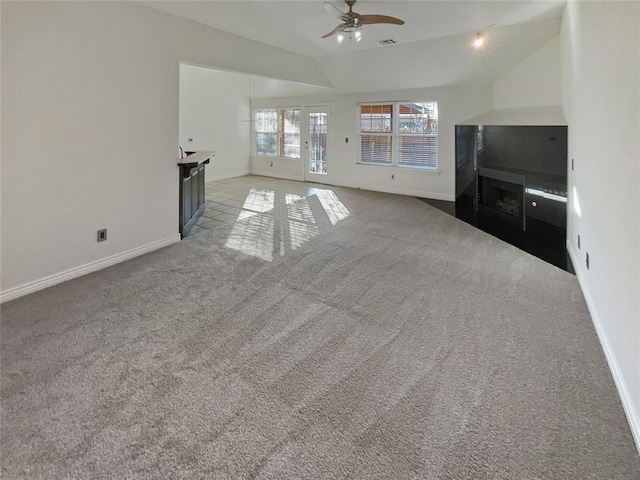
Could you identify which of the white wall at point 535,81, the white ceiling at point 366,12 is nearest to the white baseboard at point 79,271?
the white ceiling at point 366,12

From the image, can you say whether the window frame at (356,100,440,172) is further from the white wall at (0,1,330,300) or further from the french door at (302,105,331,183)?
the white wall at (0,1,330,300)

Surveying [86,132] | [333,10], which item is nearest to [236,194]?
[86,132]

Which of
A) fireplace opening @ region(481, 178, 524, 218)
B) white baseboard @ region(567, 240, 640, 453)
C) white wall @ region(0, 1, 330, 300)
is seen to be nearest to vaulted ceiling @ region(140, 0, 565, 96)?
white wall @ region(0, 1, 330, 300)

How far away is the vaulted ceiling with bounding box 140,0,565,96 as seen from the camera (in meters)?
3.97

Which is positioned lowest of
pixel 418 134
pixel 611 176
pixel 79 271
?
pixel 79 271

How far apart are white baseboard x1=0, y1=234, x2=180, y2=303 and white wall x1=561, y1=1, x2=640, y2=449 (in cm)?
415

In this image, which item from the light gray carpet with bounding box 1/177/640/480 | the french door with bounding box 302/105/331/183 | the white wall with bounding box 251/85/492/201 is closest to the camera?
the light gray carpet with bounding box 1/177/640/480

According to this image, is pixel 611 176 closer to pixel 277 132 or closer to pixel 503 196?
pixel 503 196

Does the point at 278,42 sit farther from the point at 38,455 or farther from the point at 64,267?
the point at 38,455

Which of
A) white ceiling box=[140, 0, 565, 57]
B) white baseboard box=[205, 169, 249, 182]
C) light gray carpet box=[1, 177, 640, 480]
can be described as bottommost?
light gray carpet box=[1, 177, 640, 480]

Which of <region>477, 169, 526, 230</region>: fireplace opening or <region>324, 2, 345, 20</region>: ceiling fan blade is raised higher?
<region>324, 2, 345, 20</region>: ceiling fan blade

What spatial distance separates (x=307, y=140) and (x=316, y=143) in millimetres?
294

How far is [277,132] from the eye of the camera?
33.4 feet

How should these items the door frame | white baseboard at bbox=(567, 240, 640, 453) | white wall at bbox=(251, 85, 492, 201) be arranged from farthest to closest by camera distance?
1. the door frame
2. white wall at bbox=(251, 85, 492, 201)
3. white baseboard at bbox=(567, 240, 640, 453)
